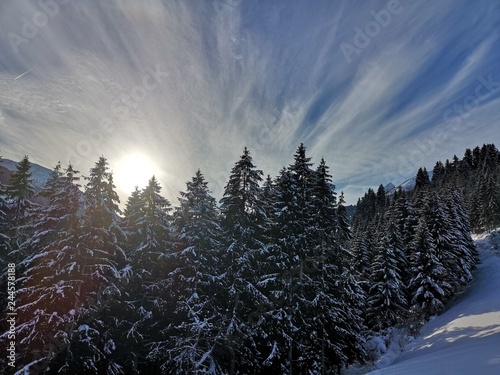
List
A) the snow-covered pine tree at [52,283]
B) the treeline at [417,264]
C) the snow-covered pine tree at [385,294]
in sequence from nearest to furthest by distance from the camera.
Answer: the snow-covered pine tree at [52,283], the treeline at [417,264], the snow-covered pine tree at [385,294]

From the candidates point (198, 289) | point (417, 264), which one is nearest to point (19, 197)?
point (198, 289)

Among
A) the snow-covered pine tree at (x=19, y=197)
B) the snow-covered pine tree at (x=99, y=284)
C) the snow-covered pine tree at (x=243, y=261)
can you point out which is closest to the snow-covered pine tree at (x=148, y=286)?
the snow-covered pine tree at (x=99, y=284)

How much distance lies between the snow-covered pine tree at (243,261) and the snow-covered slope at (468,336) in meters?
8.31

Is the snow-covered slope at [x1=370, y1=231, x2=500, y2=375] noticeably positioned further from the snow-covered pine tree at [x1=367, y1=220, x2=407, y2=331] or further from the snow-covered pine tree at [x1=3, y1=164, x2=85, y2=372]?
the snow-covered pine tree at [x1=3, y1=164, x2=85, y2=372]

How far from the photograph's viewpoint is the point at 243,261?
1770cm

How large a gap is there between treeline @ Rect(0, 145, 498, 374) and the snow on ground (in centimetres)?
593

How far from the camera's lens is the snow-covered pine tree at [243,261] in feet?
56.6

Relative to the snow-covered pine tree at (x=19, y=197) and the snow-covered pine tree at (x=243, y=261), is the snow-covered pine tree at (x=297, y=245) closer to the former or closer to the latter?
the snow-covered pine tree at (x=243, y=261)

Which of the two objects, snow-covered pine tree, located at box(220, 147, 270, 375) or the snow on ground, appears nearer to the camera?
the snow on ground

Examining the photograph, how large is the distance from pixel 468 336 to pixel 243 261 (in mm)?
13291

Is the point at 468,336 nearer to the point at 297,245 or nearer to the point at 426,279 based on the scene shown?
the point at 297,245

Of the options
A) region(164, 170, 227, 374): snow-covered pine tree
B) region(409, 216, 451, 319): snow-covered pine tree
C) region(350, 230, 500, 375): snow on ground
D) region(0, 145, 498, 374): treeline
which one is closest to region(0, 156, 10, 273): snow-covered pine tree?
region(0, 145, 498, 374): treeline

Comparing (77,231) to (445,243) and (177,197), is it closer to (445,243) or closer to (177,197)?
(177,197)

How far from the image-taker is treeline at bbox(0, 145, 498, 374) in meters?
15.4
